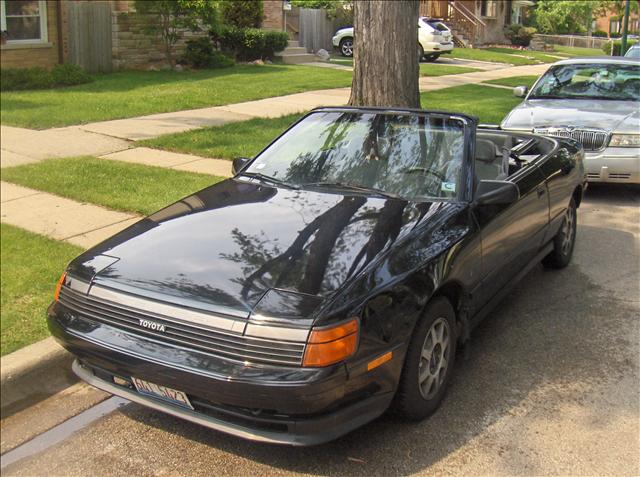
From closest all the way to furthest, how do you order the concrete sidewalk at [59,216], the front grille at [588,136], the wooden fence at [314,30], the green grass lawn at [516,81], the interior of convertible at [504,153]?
the interior of convertible at [504,153], the concrete sidewalk at [59,216], the front grille at [588,136], the green grass lawn at [516,81], the wooden fence at [314,30]

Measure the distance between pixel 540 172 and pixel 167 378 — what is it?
11.3 feet

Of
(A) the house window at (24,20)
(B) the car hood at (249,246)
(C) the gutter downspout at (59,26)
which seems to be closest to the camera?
(B) the car hood at (249,246)

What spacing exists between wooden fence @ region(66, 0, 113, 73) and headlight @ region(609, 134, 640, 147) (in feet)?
37.1

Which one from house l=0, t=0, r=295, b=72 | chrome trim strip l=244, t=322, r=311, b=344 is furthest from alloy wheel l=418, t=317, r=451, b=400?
house l=0, t=0, r=295, b=72

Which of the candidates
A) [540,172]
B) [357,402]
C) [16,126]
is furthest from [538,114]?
[357,402]

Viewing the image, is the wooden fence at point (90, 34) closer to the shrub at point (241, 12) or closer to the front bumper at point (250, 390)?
the shrub at point (241, 12)

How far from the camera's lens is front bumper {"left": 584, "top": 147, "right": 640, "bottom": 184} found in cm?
843

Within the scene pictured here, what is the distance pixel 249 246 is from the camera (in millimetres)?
3865

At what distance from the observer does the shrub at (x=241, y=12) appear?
2270cm

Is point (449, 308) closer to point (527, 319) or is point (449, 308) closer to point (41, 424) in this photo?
point (527, 319)

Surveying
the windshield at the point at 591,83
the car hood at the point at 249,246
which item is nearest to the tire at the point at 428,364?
the car hood at the point at 249,246

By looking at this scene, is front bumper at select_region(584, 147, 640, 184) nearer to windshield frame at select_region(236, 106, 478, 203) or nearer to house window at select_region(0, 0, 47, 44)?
windshield frame at select_region(236, 106, 478, 203)

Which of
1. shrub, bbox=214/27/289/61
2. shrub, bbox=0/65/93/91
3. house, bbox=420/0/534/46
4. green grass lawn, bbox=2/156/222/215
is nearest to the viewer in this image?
shrub, bbox=0/65/93/91

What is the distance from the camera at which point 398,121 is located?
5141 mm
